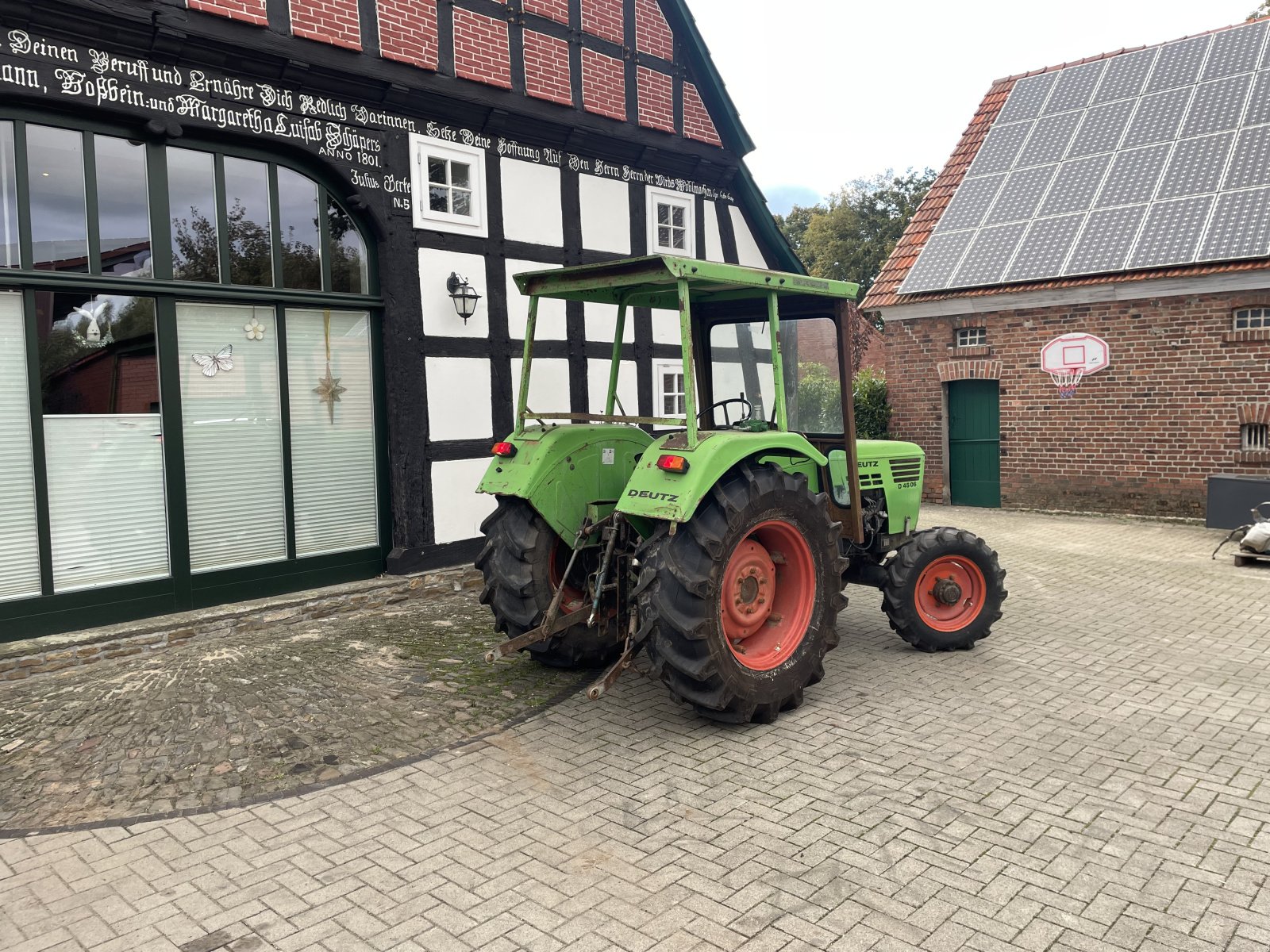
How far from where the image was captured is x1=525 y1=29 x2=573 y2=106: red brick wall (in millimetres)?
8539

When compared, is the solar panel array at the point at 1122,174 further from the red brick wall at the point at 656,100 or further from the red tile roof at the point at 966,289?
the red brick wall at the point at 656,100

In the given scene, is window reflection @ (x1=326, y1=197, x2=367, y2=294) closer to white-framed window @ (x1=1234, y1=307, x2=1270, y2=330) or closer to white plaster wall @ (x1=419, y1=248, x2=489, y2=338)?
white plaster wall @ (x1=419, y1=248, x2=489, y2=338)

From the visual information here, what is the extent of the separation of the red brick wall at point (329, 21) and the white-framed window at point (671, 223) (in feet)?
11.8

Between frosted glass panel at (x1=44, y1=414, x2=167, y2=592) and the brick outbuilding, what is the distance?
35.1ft

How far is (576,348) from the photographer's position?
915cm

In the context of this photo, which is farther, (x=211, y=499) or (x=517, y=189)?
(x=517, y=189)

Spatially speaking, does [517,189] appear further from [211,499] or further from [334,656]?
[334,656]

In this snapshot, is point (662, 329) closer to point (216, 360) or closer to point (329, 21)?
point (329, 21)

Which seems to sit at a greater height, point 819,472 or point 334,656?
point 819,472

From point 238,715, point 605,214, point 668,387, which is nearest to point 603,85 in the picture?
point 605,214

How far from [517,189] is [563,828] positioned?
6645 mm

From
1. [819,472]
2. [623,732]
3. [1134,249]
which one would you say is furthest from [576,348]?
[1134,249]

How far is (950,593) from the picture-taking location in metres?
5.94

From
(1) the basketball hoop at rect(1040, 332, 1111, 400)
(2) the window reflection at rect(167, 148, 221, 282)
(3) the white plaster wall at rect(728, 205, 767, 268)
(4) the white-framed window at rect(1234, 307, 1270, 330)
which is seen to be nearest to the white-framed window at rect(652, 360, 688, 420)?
(3) the white plaster wall at rect(728, 205, 767, 268)
